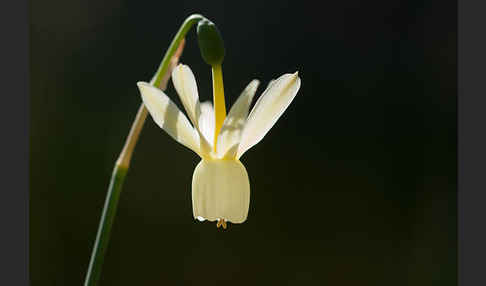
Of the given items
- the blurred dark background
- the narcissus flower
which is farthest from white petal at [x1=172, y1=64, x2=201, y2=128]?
the blurred dark background

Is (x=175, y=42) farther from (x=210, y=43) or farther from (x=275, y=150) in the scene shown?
(x=275, y=150)

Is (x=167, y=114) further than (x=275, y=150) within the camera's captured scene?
No

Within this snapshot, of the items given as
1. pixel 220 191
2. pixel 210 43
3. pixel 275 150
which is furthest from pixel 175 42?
pixel 275 150

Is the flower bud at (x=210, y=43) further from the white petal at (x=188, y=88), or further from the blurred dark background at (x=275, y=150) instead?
the blurred dark background at (x=275, y=150)

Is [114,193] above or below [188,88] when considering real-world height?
below

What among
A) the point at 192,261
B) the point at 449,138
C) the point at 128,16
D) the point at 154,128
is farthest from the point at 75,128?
Answer: the point at 449,138

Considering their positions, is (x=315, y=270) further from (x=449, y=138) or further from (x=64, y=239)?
(x=64, y=239)

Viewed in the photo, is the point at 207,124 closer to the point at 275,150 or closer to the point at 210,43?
the point at 210,43
